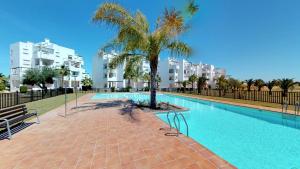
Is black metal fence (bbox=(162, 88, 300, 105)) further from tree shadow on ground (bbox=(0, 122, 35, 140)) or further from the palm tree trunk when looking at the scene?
tree shadow on ground (bbox=(0, 122, 35, 140))

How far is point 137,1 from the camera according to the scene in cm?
1380

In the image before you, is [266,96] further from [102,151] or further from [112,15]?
[102,151]

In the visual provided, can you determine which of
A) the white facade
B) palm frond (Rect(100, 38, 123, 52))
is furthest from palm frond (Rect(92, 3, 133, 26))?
the white facade

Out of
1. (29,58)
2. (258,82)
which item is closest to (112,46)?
(29,58)

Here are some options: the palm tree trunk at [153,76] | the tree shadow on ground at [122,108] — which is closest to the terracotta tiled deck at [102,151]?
the tree shadow on ground at [122,108]

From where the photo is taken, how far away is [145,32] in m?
10.7

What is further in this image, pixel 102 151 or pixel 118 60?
pixel 118 60

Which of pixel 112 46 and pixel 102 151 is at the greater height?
pixel 112 46

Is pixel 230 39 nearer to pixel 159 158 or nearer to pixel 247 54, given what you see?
pixel 247 54

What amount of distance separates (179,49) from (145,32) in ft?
8.71

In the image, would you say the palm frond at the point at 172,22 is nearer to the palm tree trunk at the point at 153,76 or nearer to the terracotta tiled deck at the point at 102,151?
the palm tree trunk at the point at 153,76

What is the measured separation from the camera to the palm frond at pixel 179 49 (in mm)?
10719

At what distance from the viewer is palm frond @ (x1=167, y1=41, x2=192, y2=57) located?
10719 millimetres

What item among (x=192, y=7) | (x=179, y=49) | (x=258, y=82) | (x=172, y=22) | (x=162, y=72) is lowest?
(x=258, y=82)
